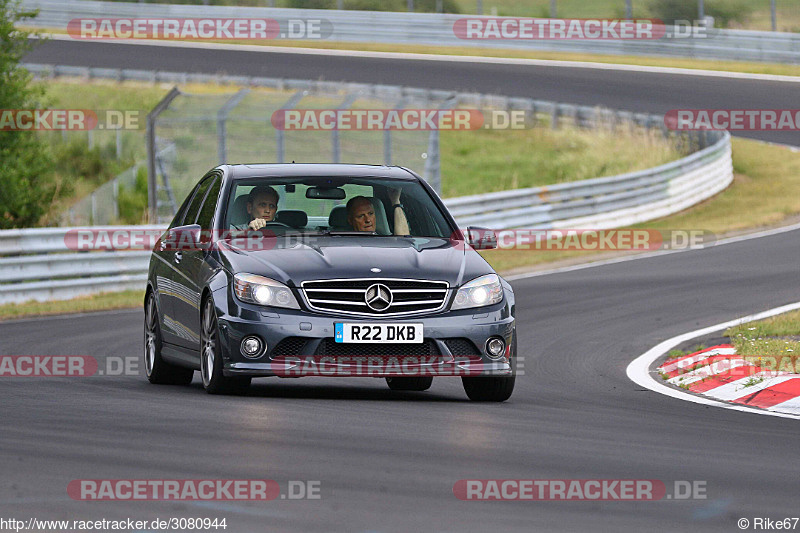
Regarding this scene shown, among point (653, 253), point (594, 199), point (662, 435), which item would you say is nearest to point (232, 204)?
point (662, 435)

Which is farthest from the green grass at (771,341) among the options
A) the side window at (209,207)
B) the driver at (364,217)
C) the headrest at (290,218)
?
the side window at (209,207)

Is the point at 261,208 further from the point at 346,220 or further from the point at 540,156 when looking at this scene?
the point at 540,156

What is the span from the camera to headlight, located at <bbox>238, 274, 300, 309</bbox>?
389 inches

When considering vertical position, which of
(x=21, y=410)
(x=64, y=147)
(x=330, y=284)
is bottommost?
(x=64, y=147)

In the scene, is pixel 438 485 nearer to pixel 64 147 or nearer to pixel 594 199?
pixel 594 199

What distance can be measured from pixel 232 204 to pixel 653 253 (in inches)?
548

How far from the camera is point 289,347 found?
32.2 feet

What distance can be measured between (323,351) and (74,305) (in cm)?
997

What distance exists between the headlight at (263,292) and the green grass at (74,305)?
8492 millimetres

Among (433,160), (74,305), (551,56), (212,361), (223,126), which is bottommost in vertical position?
(74,305)

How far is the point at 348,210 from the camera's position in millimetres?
10984

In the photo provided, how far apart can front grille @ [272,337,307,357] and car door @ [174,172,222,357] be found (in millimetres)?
954

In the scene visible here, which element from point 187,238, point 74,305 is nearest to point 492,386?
point 187,238

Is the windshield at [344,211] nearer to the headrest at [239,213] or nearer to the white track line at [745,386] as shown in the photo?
the headrest at [239,213]
